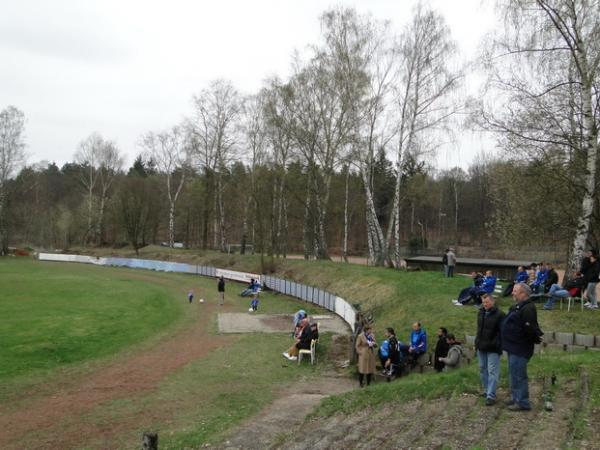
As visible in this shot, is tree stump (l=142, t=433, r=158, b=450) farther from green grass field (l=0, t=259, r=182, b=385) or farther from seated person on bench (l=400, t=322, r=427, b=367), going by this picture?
green grass field (l=0, t=259, r=182, b=385)

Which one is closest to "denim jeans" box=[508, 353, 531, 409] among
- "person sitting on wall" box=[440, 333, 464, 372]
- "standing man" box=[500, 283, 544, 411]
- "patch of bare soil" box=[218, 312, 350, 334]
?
"standing man" box=[500, 283, 544, 411]

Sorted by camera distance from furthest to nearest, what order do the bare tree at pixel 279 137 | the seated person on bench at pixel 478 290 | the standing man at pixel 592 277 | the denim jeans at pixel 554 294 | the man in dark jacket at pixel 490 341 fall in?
the bare tree at pixel 279 137, the seated person on bench at pixel 478 290, the denim jeans at pixel 554 294, the standing man at pixel 592 277, the man in dark jacket at pixel 490 341

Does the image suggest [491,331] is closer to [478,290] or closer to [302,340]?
[302,340]

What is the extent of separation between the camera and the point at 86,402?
1259 cm

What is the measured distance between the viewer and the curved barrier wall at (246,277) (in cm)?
2487

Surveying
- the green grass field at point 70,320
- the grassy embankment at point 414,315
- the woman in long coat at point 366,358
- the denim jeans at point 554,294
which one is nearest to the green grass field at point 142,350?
the green grass field at point 70,320

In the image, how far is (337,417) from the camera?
9734 mm

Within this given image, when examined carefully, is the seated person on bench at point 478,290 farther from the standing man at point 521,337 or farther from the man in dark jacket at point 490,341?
the standing man at point 521,337

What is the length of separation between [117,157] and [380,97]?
53236 mm

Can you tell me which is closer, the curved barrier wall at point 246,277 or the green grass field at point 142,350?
the green grass field at point 142,350

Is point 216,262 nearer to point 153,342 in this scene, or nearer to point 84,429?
point 153,342

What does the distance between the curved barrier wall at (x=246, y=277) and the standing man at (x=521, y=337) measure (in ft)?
41.6

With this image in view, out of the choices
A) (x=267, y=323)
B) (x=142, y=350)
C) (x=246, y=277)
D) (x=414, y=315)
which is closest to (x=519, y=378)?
(x=414, y=315)

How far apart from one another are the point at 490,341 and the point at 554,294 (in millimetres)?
8132
